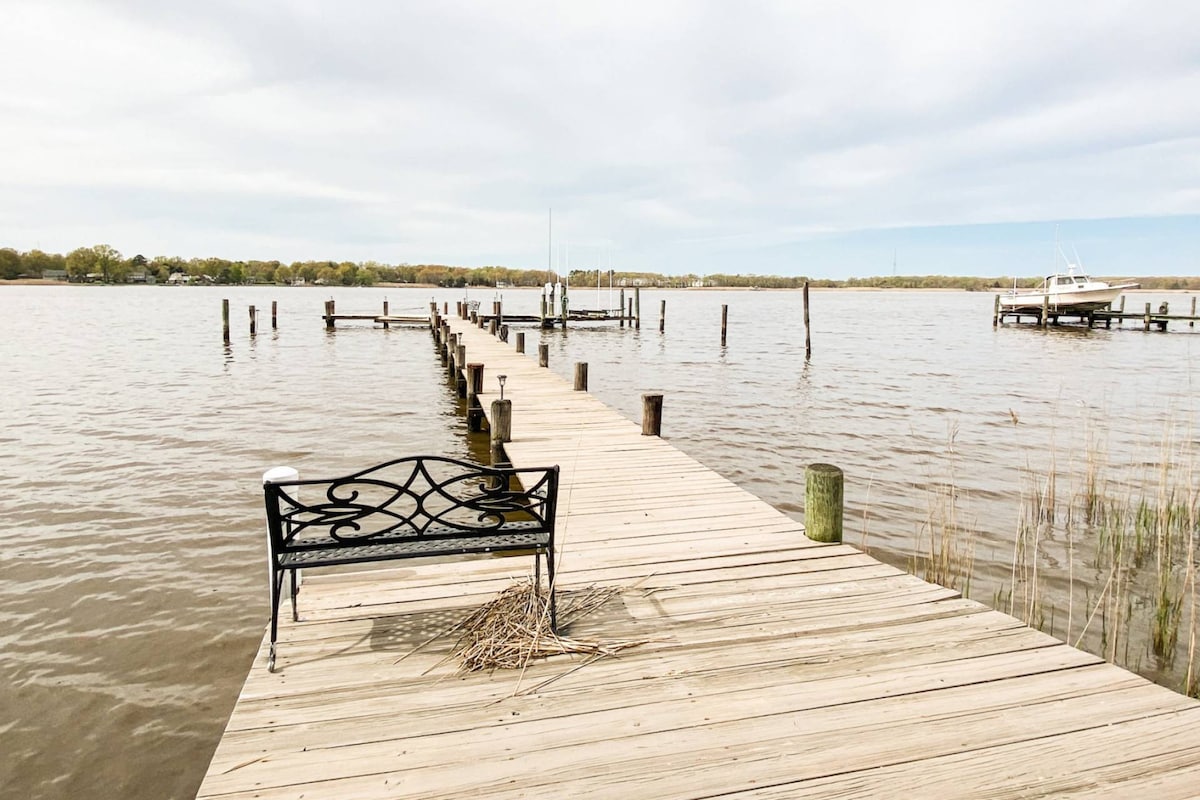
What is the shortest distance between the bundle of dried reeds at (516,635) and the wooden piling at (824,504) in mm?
2038

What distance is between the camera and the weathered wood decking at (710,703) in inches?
102

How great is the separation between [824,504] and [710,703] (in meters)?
2.50

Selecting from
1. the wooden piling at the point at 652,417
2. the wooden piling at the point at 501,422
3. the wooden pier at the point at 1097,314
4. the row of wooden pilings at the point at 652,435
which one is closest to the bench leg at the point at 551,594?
the row of wooden pilings at the point at 652,435

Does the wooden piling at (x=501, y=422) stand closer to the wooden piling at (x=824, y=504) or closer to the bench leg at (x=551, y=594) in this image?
the wooden piling at (x=824, y=504)

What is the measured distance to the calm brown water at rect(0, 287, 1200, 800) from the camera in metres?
4.48

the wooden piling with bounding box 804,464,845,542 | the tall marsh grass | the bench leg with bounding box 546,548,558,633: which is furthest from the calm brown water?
the bench leg with bounding box 546,548,558,633

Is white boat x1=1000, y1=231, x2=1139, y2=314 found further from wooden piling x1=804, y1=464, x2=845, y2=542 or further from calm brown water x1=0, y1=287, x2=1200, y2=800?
wooden piling x1=804, y1=464, x2=845, y2=542

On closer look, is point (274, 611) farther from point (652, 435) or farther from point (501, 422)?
point (652, 435)

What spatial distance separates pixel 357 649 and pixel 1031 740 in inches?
119

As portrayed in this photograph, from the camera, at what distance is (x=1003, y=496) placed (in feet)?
29.9

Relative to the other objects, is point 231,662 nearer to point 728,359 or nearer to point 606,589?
point 606,589

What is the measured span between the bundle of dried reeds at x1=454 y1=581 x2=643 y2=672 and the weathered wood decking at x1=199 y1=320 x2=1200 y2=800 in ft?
0.30

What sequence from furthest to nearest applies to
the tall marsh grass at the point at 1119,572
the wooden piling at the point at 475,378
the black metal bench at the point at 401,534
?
1. the wooden piling at the point at 475,378
2. the tall marsh grass at the point at 1119,572
3. the black metal bench at the point at 401,534

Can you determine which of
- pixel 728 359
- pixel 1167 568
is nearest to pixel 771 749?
pixel 1167 568
